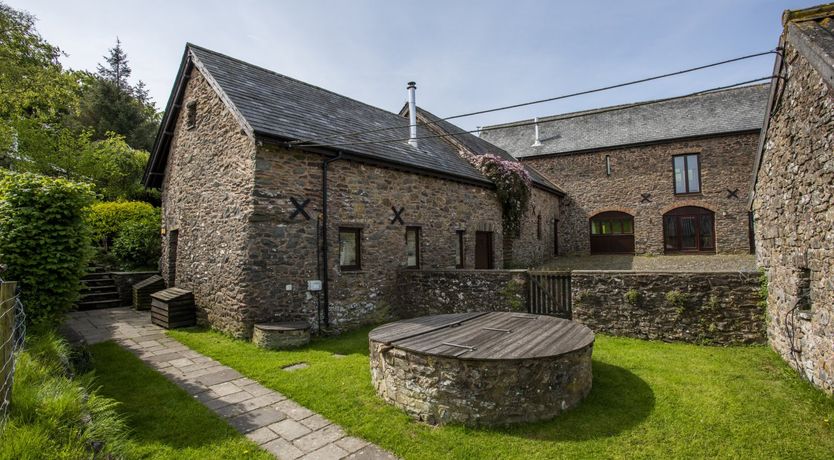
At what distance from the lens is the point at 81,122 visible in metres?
25.4

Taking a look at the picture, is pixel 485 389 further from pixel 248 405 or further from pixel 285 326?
pixel 285 326

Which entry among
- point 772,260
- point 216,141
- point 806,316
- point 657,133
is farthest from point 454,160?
point 657,133

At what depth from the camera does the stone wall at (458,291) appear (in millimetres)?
8953

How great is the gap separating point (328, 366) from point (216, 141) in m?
6.17

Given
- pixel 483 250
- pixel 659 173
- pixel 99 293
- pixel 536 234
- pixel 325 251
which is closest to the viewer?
pixel 325 251

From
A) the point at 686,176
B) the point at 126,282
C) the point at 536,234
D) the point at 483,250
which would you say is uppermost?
the point at 686,176

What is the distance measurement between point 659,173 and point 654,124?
2910 millimetres

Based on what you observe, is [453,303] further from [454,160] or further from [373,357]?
[454,160]

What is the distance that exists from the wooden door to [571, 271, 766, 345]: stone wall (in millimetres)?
5128

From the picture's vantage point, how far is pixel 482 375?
4289 millimetres

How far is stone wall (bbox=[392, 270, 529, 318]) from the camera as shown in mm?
8953

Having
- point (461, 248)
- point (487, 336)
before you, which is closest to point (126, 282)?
point (461, 248)

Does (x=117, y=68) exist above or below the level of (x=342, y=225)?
above

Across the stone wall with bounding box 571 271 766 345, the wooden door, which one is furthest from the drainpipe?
the wooden door
